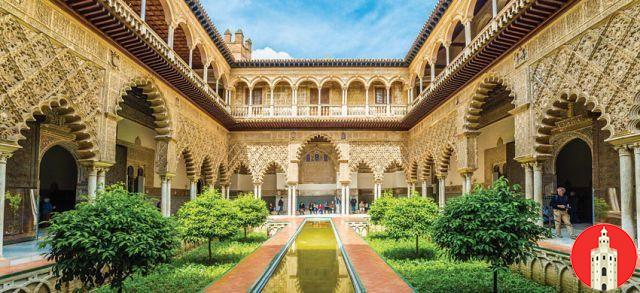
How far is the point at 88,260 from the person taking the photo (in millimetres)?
4613

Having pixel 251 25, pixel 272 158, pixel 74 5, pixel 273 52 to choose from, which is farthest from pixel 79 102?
pixel 273 52

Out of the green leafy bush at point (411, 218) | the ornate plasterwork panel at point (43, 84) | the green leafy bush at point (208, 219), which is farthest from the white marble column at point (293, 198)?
the ornate plasterwork panel at point (43, 84)

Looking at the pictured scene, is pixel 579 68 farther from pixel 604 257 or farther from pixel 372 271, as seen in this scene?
pixel 604 257

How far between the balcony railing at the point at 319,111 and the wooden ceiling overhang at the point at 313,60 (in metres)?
0.57

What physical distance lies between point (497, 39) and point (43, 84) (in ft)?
29.9

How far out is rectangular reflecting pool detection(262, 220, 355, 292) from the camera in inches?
254

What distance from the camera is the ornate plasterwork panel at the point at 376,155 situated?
20359 millimetres

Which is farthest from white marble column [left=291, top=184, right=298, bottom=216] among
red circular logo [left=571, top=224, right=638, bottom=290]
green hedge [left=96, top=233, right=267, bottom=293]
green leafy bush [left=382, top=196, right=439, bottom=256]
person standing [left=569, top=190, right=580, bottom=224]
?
red circular logo [left=571, top=224, right=638, bottom=290]

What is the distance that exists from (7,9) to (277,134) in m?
14.2

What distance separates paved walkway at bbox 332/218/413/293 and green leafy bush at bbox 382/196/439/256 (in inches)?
32.0

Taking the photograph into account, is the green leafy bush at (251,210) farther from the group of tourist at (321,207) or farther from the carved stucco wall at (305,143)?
the group of tourist at (321,207)

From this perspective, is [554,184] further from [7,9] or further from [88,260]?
[7,9]

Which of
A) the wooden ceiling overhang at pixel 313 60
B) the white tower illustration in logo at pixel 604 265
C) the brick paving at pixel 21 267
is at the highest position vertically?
the wooden ceiling overhang at pixel 313 60

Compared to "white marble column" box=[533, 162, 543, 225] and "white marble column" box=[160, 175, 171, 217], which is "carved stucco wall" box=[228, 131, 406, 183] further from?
"white marble column" box=[533, 162, 543, 225]
